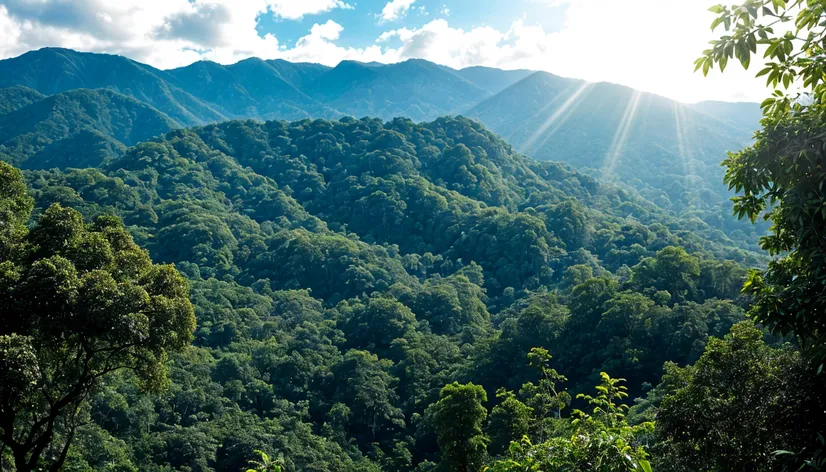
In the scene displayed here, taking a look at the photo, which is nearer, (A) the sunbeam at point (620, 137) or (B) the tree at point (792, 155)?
(B) the tree at point (792, 155)

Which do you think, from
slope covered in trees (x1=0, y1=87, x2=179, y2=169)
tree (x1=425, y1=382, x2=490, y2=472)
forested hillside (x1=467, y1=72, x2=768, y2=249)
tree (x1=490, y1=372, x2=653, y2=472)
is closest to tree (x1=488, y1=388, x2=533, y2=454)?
tree (x1=425, y1=382, x2=490, y2=472)

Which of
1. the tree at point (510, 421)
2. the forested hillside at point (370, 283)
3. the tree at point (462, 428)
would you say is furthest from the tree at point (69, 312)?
the tree at point (462, 428)

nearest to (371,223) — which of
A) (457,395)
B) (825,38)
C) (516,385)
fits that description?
(516,385)

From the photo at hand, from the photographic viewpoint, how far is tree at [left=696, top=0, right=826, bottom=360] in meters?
3.64

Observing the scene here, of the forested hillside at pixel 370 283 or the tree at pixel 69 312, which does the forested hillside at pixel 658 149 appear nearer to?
the forested hillside at pixel 370 283

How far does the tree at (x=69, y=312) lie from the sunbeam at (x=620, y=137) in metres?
144

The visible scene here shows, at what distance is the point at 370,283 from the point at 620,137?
138021 mm

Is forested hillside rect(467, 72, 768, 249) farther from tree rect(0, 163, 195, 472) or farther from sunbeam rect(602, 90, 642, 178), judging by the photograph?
tree rect(0, 163, 195, 472)

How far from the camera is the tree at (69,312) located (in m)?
7.21

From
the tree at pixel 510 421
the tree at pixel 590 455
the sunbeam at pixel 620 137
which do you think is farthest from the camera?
the sunbeam at pixel 620 137

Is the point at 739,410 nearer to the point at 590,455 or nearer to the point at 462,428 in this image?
the point at 590,455

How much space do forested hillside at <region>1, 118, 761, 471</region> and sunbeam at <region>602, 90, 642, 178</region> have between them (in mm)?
59775

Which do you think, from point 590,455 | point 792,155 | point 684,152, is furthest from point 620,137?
point 590,455

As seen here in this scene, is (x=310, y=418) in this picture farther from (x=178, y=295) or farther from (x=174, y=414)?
(x=178, y=295)
